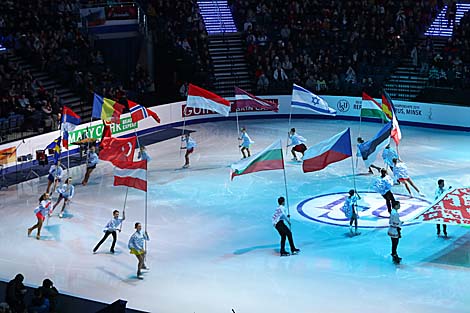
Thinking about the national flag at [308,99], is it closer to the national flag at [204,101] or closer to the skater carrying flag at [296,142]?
the skater carrying flag at [296,142]

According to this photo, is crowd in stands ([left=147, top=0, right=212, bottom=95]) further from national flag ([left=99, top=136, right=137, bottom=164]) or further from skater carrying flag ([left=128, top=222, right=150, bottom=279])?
skater carrying flag ([left=128, top=222, right=150, bottom=279])

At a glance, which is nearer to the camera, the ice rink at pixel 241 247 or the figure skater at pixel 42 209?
the ice rink at pixel 241 247

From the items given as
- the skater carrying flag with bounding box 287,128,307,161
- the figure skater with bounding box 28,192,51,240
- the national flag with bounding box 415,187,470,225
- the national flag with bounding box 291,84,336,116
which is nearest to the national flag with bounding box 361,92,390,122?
the national flag with bounding box 291,84,336,116

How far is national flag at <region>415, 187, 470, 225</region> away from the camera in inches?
845

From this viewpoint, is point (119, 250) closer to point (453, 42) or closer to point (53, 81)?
point (53, 81)

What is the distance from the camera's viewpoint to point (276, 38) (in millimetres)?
46219

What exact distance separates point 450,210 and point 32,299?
10.9 m

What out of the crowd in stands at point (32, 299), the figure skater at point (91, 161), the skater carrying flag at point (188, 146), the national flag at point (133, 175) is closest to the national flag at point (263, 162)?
the national flag at point (133, 175)

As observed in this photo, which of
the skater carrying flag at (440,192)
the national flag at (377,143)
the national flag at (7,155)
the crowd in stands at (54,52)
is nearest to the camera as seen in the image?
the skater carrying flag at (440,192)

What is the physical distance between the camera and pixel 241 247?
75.5 feet

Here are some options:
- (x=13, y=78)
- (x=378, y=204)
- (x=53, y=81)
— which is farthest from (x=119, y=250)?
(x=53, y=81)

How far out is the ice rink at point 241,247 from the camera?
63.9 ft

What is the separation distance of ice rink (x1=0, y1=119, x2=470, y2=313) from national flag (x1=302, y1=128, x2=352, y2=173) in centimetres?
207

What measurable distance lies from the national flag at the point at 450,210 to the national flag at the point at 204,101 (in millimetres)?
11542
